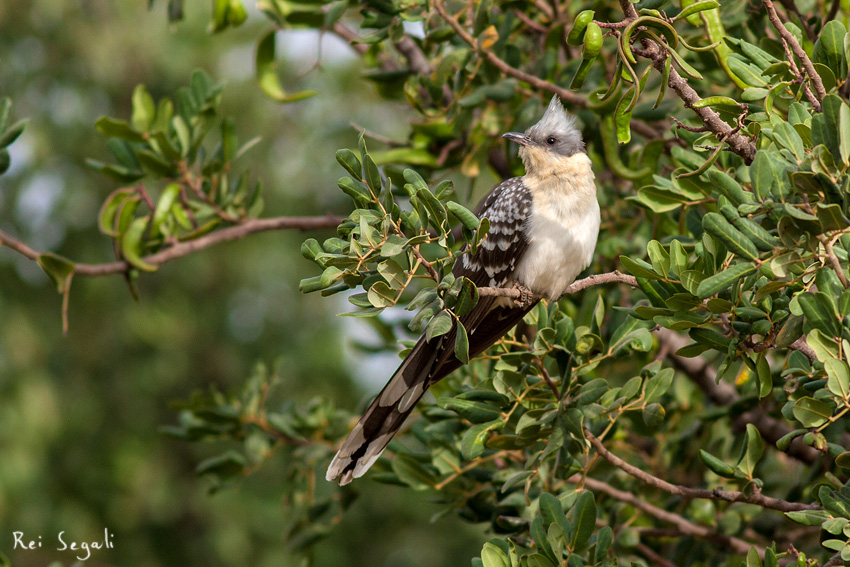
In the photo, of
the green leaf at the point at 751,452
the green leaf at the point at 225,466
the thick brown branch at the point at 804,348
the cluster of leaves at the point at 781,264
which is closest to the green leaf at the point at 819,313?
the cluster of leaves at the point at 781,264

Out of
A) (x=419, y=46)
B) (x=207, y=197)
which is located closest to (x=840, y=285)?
(x=419, y=46)

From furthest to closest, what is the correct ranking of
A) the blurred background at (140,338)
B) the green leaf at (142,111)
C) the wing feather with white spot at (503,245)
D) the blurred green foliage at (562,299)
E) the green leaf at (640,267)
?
the blurred background at (140,338), the green leaf at (142,111), the wing feather with white spot at (503,245), the green leaf at (640,267), the blurred green foliage at (562,299)

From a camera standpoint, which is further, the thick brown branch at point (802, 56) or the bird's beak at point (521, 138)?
the bird's beak at point (521, 138)

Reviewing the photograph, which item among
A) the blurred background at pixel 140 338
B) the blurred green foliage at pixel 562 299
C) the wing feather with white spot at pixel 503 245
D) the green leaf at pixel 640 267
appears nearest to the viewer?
the blurred green foliage at pixel 562 299

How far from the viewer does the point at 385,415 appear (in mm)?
2959

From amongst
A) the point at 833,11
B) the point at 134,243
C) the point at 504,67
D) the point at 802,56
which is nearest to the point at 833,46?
the point at 802,56

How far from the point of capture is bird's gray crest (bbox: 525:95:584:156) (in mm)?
3377

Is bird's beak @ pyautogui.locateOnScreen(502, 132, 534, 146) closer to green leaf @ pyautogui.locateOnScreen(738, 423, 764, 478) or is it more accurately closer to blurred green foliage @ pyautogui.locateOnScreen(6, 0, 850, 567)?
blurred green foliage @ pyautogui.locateOnScreen(6, 0, 850, 567)

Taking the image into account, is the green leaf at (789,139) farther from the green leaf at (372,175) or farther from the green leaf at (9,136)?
the green leaf at (9,136)

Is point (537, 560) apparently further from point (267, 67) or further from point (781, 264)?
point (267, 67)

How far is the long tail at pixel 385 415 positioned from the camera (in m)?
2.94

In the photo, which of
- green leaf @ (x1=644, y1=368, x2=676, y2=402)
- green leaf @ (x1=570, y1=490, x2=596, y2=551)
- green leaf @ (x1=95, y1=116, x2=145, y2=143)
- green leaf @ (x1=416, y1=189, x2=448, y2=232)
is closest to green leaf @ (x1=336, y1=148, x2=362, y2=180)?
green leaf @ (x1=416, y1=189, x2=448, y2=232)

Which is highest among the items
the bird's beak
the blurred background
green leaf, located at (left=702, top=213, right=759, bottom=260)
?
green leaf, located at (left=702, top=213, right=759, bottom=260)

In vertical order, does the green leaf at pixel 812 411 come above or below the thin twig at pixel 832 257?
below
